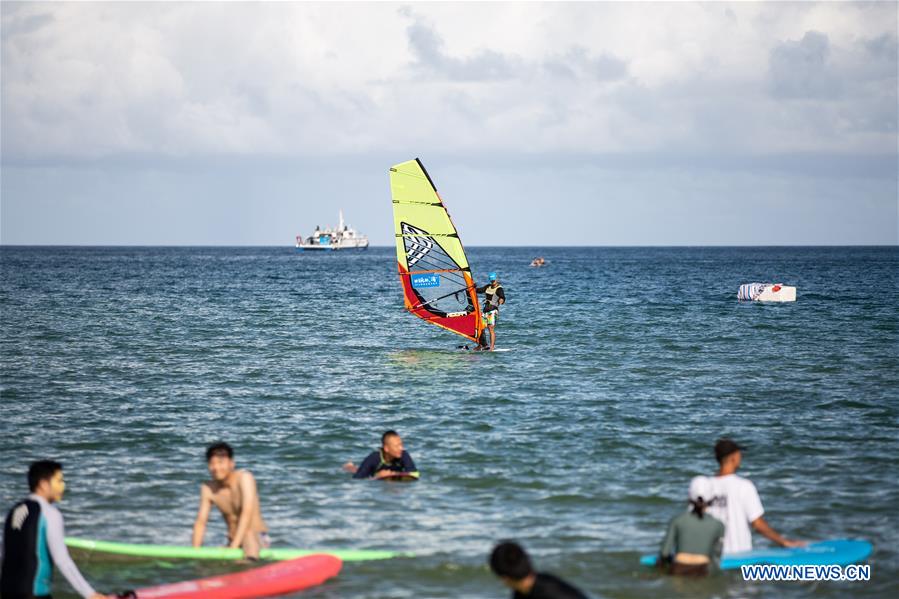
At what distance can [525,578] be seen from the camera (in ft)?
21.2

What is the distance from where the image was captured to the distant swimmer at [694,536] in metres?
9.75

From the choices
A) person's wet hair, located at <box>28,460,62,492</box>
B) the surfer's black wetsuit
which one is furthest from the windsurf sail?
the surfer's black wetsuit

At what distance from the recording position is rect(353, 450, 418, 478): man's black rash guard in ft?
47.6

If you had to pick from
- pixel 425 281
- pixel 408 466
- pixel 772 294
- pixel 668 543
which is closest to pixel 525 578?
pixel 668 543

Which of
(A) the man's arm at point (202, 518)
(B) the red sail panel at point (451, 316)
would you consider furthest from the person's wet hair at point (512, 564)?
(B) the red sail panel at point (451, 316)

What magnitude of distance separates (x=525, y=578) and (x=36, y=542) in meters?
4.22

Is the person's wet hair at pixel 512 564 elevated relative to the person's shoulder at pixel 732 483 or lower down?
elevated

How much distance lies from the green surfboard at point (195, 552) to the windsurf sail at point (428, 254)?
17.5 m

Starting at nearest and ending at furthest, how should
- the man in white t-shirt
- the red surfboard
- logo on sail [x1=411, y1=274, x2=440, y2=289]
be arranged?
1. the red surfboard
2. the man in white t-shirt
3. logo on sail [x1=411, y1=274, x2=440, y2=289]

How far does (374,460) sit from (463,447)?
276cm

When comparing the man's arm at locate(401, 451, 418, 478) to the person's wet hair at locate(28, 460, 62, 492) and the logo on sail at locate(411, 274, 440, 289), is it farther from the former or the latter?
the logo on sail at locate(411, 274, 440, 289)

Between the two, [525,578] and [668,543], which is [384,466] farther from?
[525,578]

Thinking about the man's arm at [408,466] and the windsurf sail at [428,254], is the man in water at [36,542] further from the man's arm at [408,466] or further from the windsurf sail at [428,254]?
the windsurf sail at [428,254]

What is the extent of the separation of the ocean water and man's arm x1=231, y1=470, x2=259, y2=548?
0.37 meters
